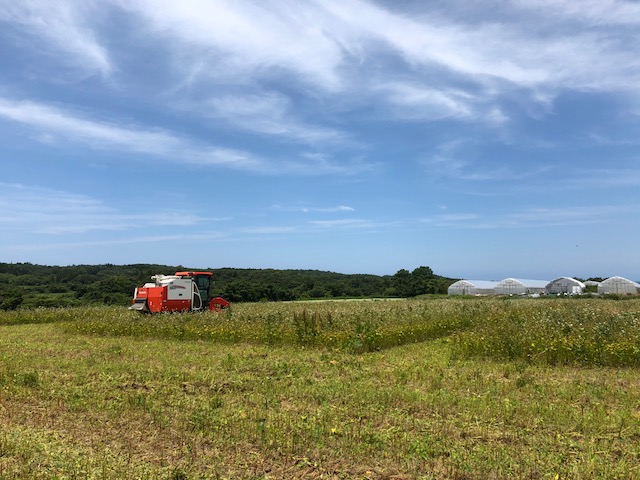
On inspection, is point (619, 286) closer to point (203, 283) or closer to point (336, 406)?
point (203, 283)

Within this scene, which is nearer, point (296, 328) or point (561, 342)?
point (561, 342)

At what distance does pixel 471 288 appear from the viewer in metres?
75.2

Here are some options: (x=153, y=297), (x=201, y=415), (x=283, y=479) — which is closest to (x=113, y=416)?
(x=201, y=415)

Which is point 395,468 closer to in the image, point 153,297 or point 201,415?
point 201,415

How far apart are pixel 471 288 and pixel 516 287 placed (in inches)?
275

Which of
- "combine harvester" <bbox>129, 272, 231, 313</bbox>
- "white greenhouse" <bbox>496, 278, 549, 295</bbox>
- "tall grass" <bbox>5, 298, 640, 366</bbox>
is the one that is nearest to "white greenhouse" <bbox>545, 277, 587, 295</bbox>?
"white greenhouse" <bbox>496, 278, 549, 295</bbox>

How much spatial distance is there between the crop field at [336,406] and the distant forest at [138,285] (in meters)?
19.1

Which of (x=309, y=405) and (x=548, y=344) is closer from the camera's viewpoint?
(x=309, y=405)

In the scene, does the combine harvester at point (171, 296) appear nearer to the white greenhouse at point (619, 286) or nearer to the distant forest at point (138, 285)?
the distant forest at point (138, 285)

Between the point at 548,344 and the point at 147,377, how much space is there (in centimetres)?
912

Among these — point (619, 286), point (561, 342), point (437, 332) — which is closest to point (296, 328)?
point (437, 332)

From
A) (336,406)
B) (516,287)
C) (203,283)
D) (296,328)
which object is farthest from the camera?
(516,287)

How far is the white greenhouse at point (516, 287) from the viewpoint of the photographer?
243 ft

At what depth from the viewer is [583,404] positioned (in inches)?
291
